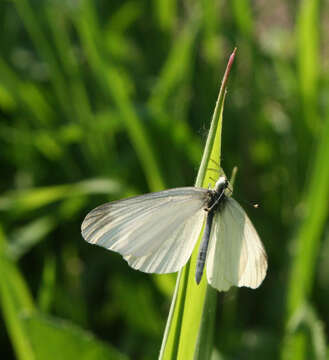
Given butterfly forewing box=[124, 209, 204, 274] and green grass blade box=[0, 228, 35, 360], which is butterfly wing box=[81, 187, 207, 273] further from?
green grass blade box=[0, 228, 35, 360]

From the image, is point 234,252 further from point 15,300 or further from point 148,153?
point 148,153

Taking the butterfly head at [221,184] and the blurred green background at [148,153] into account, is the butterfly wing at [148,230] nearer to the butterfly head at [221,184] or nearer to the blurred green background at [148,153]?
the butterfly head at [221,184]

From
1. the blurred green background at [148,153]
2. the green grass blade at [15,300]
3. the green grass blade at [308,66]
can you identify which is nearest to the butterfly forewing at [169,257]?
the green grass blade at [15,300]

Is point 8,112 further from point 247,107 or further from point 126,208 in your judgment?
point 126,208

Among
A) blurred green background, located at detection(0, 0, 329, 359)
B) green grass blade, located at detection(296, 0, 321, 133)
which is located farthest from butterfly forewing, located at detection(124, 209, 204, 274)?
green grass blade, located at detection(296, 0, 321, 133)

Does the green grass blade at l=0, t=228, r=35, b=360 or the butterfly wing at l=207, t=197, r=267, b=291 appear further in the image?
the green grass blade at l=0, t=228, r=35, b=360

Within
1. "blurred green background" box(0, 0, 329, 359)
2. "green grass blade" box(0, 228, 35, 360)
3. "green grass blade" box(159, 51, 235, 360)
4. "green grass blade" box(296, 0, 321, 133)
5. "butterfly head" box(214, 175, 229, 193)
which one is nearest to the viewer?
"green grass blade" box(159, 51, 235, 360)

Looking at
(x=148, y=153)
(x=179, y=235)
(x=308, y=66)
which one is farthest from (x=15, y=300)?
(x=308, y=66)

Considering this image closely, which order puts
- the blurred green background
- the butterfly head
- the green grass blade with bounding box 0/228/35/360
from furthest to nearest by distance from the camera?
the blurred green background < the green grass blade with bounding box 0/228/35/360 < the butterfly head
